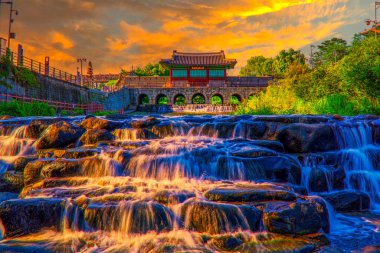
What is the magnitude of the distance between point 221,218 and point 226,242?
49 cm

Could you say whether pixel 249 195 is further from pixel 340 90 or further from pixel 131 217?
pixel 340 90

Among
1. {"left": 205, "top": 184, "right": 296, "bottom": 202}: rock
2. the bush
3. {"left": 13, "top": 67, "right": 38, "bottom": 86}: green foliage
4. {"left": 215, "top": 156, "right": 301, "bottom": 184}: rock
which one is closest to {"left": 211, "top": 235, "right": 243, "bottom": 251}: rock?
{"left": 205, "top": 184, "right": 296, "bottom": 202}: rock

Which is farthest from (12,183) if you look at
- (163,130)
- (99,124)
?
(163,130)

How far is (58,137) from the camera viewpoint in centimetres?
1053

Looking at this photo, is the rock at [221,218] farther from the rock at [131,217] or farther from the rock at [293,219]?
the rock at [131,217]

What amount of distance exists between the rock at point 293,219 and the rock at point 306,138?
13.3ft

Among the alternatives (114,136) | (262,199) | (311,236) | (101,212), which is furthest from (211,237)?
(114,136)

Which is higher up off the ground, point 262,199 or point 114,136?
point 114,136

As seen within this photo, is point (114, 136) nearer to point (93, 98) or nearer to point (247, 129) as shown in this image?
point (247, 129)

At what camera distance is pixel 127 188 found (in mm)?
7590

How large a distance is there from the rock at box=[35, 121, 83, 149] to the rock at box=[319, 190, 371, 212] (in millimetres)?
8116

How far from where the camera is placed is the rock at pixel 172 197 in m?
6.77

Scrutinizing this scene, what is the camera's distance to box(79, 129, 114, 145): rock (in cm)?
1077

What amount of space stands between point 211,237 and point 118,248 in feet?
5.64
